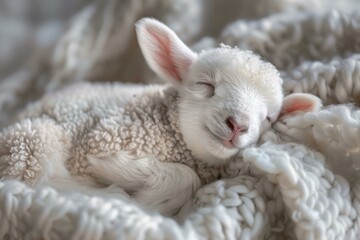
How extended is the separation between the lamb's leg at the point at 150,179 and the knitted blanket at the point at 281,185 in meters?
0.02

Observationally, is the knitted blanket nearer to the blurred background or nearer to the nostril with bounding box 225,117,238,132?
the nostril with bounding box 225,117,238,132

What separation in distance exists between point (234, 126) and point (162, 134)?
3.6 inches

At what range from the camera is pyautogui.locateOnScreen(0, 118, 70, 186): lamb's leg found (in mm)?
583

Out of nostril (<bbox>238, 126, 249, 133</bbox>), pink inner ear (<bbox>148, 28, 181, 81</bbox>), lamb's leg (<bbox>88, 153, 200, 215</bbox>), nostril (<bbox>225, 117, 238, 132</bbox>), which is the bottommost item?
lamb's leg (<bbox>88, 153, 200, 215</bbox>)

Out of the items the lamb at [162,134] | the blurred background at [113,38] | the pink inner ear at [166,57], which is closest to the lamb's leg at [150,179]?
the lamb at [162,134]

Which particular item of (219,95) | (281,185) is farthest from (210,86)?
(281,185)

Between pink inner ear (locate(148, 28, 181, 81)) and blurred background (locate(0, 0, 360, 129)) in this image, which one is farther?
blurred background (locate(0, 0, 360, 129))

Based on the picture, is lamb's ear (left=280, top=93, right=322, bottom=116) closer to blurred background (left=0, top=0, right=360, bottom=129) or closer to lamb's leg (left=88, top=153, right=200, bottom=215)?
lamb's leg (left=88, top=153, right=200, bottom=215)

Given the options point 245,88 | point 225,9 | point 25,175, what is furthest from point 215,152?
point 225,9

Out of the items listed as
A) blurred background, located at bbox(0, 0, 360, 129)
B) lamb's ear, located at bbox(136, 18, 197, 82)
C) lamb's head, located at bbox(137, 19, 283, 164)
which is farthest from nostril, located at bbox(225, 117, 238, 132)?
blurred background, located at bbox(0, 0, 360, 129)

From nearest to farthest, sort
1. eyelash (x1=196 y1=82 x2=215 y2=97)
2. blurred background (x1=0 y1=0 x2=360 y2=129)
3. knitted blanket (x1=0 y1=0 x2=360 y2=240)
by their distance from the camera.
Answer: knitted blanket (x1=0 y1=0 x2=360 y2=240)
eyelash (x1=196 y1=82 x2=215 y2=97)
blurred background (x1=0 y1=0 x2=360 y2=129)

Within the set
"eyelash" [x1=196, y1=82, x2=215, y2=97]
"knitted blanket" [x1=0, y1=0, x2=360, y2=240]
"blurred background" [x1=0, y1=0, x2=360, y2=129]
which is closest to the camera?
"knitted blanket" [x1=0, y1=0, x2=360, y2=240]

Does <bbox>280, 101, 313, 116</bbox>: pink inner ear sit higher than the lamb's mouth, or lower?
lower

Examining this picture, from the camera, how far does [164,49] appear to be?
652 millimetres
